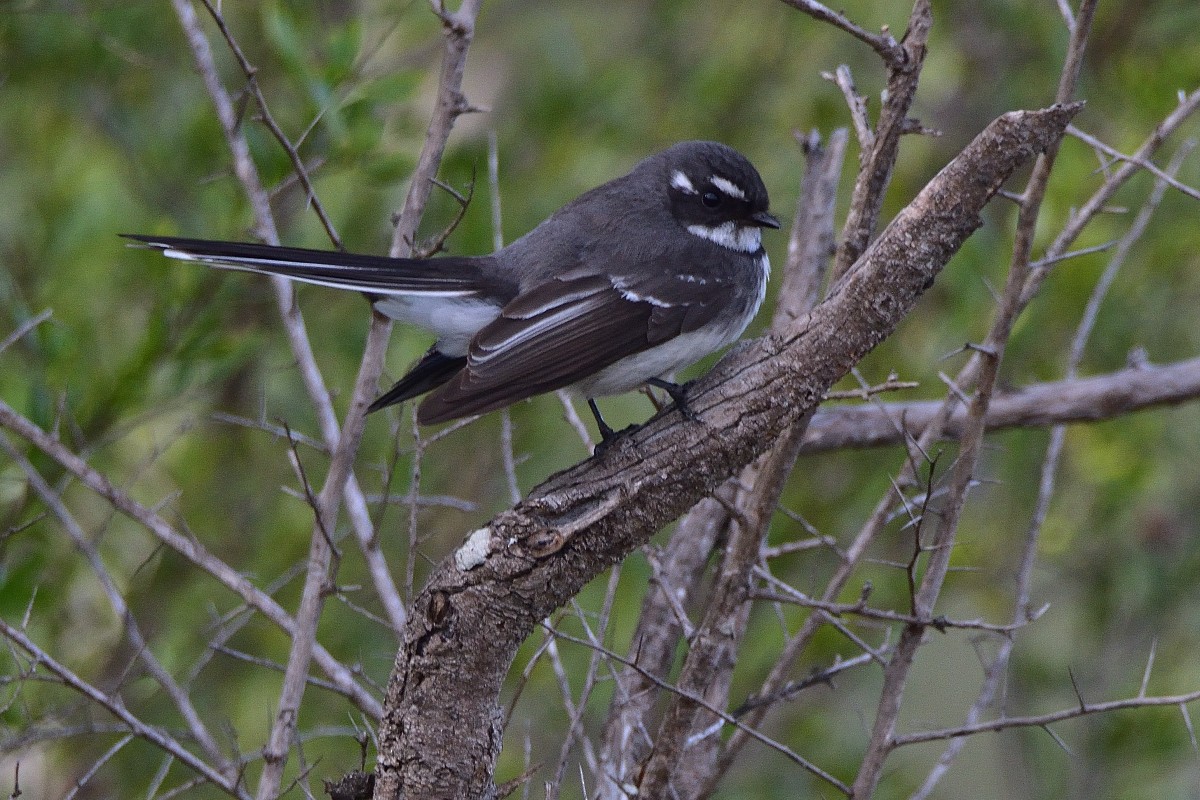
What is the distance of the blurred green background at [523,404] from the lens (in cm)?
528

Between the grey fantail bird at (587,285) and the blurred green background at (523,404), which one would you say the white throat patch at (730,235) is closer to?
the grey fantail bird at (587,285)

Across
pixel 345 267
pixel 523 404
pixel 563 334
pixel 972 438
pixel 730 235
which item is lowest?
pixel 972 438

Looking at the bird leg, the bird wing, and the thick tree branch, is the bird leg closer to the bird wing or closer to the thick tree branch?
the thick tree branch

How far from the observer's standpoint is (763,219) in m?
4.73

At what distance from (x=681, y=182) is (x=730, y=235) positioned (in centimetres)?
27

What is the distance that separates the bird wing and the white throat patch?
380mm

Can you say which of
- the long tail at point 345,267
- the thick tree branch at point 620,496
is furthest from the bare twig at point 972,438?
the long tail at point 345,267

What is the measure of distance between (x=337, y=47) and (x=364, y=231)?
1553 millimetres

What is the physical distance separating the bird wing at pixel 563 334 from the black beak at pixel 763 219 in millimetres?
466

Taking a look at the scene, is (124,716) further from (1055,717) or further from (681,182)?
(681,182)

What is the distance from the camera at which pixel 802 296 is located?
15.1 ft

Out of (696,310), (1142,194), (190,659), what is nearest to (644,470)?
(696,310)

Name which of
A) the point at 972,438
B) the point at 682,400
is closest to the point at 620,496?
the point at 682,400

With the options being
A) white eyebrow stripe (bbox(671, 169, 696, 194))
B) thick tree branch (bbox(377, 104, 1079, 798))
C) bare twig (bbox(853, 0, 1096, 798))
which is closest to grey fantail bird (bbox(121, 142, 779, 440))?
white eyebrow stripe (bbox(671, 169, 696, 194))
